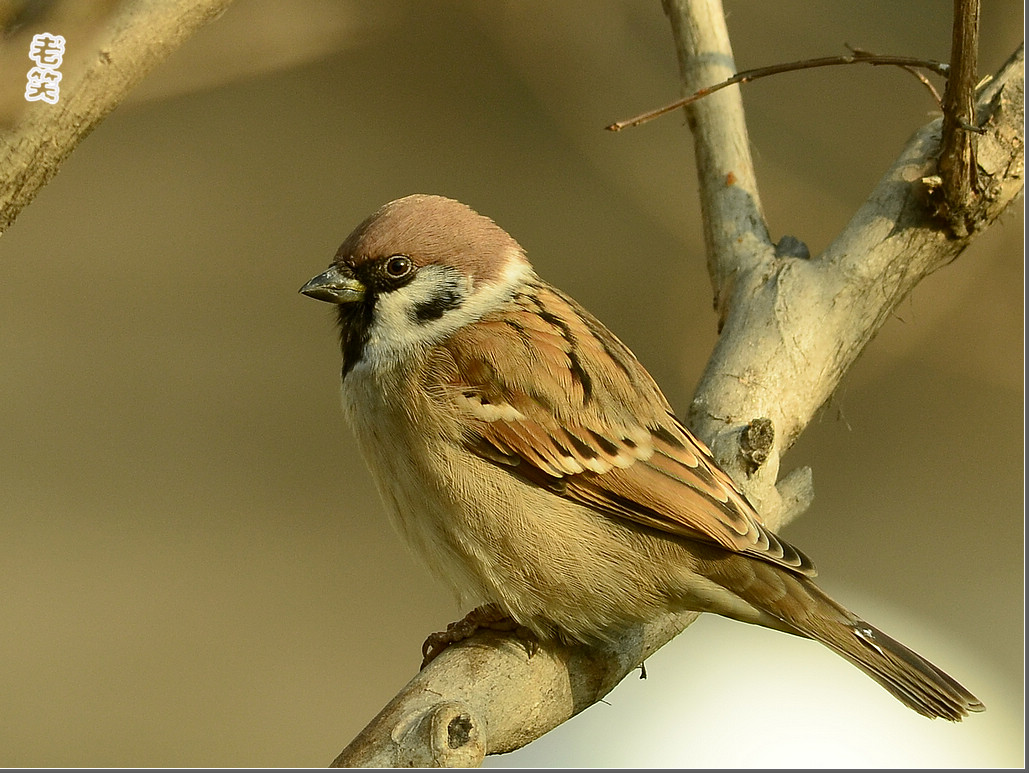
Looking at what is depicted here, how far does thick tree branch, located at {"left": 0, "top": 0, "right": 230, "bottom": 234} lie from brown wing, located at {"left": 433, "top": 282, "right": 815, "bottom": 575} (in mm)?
707

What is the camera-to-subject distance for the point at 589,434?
204cm

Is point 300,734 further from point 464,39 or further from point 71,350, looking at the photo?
point 464,39

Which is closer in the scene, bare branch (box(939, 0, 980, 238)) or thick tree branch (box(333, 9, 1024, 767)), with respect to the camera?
bare branch (box(939, 0, 980, 238))

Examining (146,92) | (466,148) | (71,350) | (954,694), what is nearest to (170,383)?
(71,350)

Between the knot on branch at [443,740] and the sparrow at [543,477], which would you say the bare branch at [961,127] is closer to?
the sparrow at [543,477]

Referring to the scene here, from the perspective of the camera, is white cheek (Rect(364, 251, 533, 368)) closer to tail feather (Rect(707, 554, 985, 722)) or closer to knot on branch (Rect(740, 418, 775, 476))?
knot on branch (Rect(740, 418, 775, 476))

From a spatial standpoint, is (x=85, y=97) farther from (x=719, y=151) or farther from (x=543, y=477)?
(x=719, y=151)

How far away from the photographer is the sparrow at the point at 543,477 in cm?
194

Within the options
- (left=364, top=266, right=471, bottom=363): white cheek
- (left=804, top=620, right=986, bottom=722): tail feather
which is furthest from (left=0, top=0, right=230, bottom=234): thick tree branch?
(left=804, top=620, right=986, bottom=722): tail feather

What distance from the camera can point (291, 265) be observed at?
5.01 m

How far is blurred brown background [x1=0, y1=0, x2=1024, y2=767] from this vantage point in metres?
3.76

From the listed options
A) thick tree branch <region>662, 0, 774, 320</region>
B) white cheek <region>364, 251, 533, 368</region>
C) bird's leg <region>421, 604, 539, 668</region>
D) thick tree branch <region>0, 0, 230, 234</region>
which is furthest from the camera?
thick tree branch <region>662, 0, 774, 320</region>

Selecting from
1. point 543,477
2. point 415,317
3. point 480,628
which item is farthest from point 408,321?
point 480,628

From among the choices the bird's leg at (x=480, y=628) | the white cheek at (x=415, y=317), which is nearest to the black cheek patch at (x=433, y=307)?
the white cheek at (x=415, y=317)
